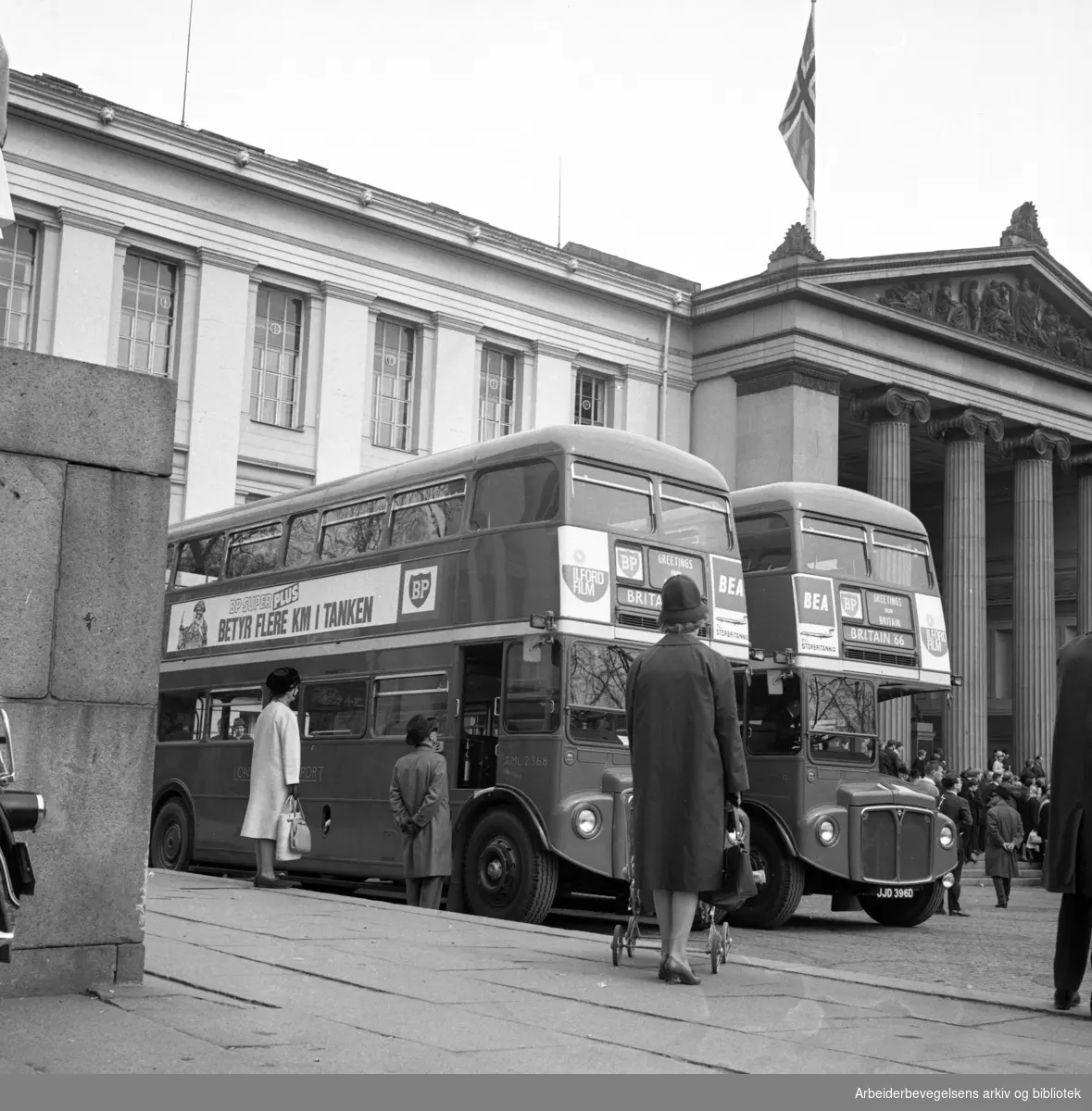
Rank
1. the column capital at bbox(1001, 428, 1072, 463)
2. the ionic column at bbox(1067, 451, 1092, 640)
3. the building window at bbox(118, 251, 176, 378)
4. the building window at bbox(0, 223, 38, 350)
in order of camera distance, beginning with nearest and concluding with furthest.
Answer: the building window at bbox(0, 223, 38, 350) < the building window at bbox(118, 251, 176, 378) < the column capital at bbox(1001, 428, 1072, 463) < the ionic column at bbox(1067, 451, 1092, 640)

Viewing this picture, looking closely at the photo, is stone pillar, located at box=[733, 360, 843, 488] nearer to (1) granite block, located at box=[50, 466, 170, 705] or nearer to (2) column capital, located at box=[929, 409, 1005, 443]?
(2) column capital, located at box=[929, 409, 1005, 443]

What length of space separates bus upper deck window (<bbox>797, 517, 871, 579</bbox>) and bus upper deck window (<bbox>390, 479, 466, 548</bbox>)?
3.69m

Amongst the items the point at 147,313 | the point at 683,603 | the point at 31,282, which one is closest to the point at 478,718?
the point at 683,603

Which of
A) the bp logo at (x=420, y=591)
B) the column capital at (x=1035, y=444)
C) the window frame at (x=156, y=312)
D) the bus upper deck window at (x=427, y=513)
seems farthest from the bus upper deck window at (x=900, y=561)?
the column capital at (x=1035, y=444)

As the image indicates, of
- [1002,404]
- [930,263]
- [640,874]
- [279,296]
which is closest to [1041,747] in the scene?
[1002,404]

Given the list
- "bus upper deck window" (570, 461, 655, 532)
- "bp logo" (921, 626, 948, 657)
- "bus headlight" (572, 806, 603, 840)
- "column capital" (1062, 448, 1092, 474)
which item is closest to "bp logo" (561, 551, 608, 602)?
"bus upper deck window" (570, 461, 655, 532)

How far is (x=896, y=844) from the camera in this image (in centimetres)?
1549

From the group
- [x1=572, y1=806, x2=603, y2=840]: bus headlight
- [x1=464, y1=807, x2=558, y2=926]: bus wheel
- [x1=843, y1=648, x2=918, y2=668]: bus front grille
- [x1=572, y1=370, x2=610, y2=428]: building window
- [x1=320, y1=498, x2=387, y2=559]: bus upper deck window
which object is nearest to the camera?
[x1=464, y1=807, x2=558, y2=926]: bus wheel

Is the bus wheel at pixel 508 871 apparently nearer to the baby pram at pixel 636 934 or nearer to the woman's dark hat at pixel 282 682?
the woman's dark hat at pixel 282 682

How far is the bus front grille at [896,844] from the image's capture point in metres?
15.3

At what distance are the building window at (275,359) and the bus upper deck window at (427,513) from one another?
681 inches

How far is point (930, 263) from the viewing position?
3962cm

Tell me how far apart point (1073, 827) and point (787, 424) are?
100 feet

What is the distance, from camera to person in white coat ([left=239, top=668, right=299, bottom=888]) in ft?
39.5
